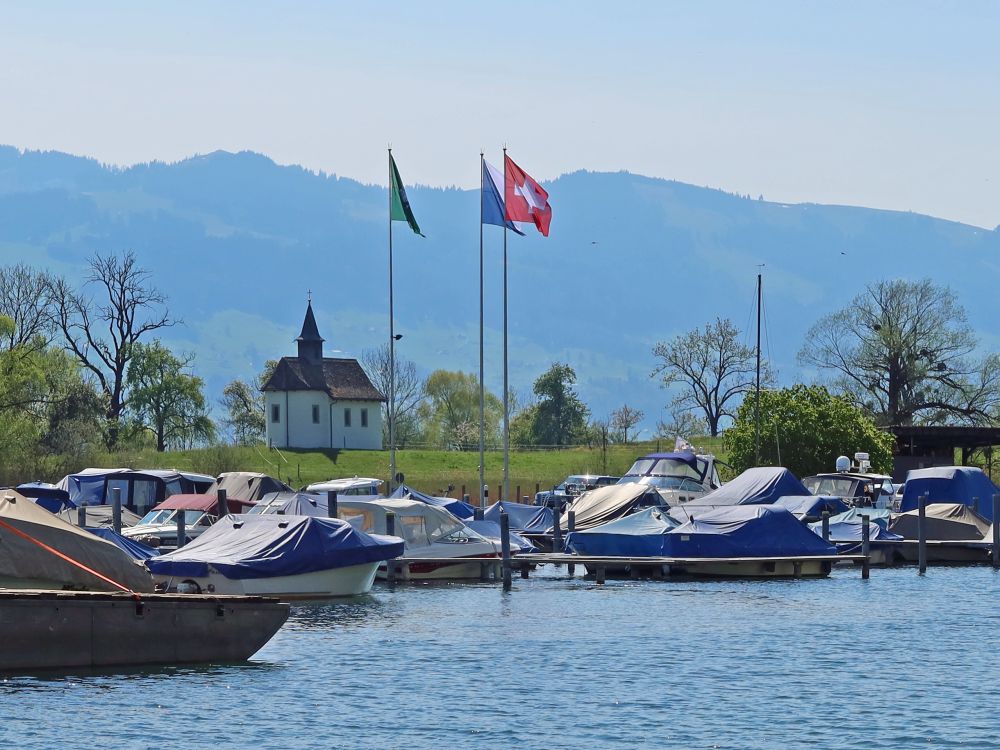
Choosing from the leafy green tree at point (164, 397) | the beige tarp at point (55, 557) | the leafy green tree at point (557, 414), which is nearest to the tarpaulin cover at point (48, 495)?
the beige tarp at point (55, 557)

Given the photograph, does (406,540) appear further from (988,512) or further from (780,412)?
(780,412)

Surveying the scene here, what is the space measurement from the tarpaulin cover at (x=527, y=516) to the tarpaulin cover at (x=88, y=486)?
65.0 ft

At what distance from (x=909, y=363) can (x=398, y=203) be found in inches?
2115

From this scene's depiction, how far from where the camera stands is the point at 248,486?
239ft

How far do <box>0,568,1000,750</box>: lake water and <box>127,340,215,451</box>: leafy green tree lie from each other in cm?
7516

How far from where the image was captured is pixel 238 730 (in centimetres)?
2670

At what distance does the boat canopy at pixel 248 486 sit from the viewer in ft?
238

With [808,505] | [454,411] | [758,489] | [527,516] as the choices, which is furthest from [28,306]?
[808,505]

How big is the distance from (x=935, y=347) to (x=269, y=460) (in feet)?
163

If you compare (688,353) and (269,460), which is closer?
(269,460)

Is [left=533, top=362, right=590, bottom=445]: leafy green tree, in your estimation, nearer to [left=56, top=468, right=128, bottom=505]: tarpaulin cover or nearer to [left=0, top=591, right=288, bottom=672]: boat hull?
[left=56, top=468, right=128, bottom=505]: tarpaulin cover

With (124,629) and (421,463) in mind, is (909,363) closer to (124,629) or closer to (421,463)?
(421,463)

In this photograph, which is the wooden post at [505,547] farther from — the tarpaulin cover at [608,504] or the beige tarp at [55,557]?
the beige tarp at [55,557]

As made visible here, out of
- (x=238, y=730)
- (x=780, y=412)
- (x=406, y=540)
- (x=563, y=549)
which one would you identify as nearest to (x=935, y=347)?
(x=780, y=412)
